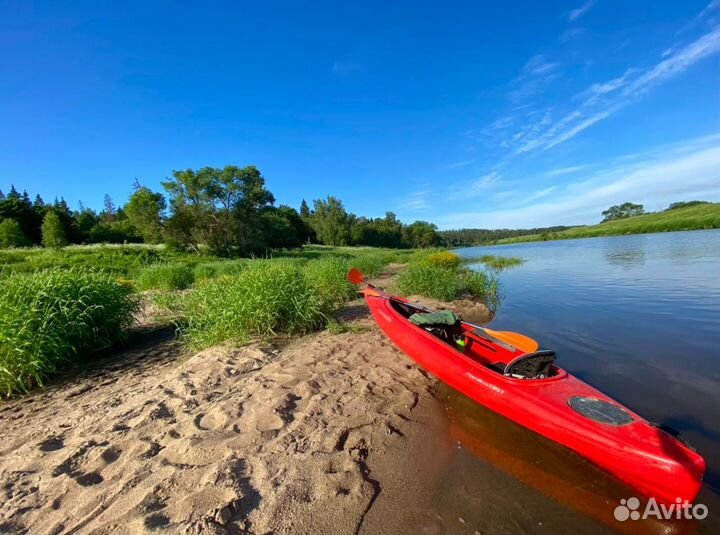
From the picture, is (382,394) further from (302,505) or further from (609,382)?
(609,382)

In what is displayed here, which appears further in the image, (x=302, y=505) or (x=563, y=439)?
(x=563, y=439)

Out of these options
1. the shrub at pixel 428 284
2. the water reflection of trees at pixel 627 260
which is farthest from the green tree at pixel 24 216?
the water reflection of trees at pixel 627 260

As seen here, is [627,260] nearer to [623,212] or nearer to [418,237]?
[418,237]

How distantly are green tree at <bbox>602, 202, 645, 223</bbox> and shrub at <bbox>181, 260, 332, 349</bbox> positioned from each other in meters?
133

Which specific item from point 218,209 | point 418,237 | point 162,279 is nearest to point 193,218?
point 218,209

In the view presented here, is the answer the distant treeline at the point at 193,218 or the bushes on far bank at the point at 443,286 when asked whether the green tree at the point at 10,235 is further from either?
the bushes on far bank at the point at 443,286

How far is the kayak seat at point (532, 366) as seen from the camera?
11.4 ft

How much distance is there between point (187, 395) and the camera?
402 centimetres

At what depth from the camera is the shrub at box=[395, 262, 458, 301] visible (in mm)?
10445

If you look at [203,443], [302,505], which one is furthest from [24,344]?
[302,505]

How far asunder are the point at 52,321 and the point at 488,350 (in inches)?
268

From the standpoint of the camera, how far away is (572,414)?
2828 millimetres

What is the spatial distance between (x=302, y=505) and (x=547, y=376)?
9.26 ft

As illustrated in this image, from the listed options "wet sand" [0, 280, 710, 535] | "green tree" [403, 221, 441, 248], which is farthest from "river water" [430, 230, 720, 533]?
"green tree" [403, 221, 441, 248]
